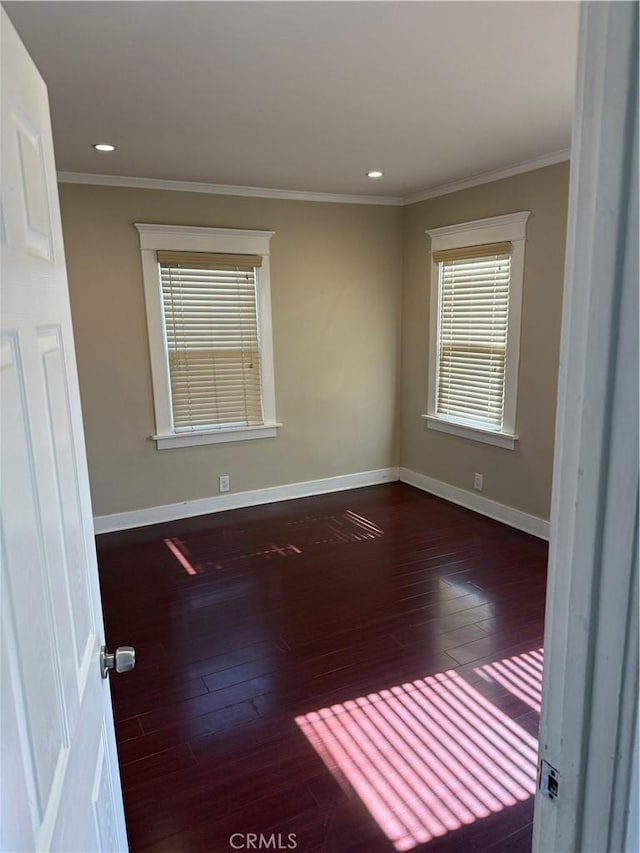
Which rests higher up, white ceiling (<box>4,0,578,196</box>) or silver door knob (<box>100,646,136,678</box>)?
white ceiling (<box>4,0,578,196</box>)

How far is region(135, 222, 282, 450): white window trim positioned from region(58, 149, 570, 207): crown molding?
29 centimetres

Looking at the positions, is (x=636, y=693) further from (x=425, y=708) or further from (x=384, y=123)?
(x=384, y=123)

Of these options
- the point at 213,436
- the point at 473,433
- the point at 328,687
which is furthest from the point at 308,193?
the point at 328,687

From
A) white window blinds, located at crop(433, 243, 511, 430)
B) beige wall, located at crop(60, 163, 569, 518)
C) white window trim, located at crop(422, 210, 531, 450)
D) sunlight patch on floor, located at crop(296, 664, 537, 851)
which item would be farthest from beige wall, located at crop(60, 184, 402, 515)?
sunlight patch on floor, located at crop(296, 664, 537, 851)

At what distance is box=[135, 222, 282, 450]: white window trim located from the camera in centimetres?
406

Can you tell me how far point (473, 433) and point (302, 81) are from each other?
2.98 m

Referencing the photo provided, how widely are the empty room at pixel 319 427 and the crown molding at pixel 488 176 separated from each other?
20mm

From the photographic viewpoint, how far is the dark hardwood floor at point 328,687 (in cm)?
180

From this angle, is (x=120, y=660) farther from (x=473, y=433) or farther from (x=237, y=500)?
(x=473, y=433)

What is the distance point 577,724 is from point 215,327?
4.01 metres

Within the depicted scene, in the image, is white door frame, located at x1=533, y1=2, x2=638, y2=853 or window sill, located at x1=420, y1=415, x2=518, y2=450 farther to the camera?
window sill, located at x1=420, y1=415, x2=518, y2=450

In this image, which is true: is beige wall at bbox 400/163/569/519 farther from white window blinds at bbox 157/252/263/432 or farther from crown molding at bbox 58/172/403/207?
white window blinds at bbox 157/252/263/432

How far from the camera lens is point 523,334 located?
12.9 ft

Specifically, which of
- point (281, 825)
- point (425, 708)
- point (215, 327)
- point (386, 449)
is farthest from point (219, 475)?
point (281, 825)
